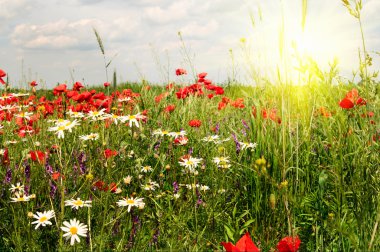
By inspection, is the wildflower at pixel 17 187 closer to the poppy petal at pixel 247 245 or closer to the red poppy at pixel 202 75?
the poppy petal at pixel 247 245

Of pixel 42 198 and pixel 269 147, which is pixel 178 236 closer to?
pixel 269 147

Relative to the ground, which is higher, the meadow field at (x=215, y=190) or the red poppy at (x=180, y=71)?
the red poppy at (x=180, y=71)

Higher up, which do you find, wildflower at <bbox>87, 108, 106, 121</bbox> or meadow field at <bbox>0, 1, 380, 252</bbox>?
wildflower at <bbox>87, 108, 106, 121</bbox>

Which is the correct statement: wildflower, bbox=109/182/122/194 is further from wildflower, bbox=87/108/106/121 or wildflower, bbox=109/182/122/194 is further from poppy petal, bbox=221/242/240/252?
poppy petal, bbox=221/242/240/252

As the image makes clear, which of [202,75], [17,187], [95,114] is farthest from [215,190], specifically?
[202,75]

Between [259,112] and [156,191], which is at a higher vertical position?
[259,112]

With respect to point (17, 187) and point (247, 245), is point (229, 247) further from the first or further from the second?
point (17, 187)

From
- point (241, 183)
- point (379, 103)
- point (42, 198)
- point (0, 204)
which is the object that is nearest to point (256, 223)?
point (241, 183)

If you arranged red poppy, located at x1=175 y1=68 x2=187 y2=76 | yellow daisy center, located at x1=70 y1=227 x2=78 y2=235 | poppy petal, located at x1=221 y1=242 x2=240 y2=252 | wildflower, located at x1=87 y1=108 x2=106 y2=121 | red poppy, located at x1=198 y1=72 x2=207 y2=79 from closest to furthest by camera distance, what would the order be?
poppy petal, located at x1=221 y1=242 x2=240 y2=252, yellow daisy center, located at x1=70 y1=227 x2=78 y2=235, wildflower, located at x1=87 y1=108 x2=106 y2=121, red poppy, located at x1=198 y1=72 x2=207 y2=79, red poppy, located at x1=175 y1=68 x2=187 y2=76

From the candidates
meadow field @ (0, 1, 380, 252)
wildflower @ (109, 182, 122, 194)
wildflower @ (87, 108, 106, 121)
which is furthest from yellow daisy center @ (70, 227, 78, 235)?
wildflower @ (87, 108, 106, 121)

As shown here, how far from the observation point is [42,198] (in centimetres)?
270

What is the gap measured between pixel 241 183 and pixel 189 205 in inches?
14.8

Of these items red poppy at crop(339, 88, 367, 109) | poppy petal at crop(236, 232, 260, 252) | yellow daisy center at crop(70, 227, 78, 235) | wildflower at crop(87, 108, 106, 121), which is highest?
red poppy at crop(339, 88, 367, 109)

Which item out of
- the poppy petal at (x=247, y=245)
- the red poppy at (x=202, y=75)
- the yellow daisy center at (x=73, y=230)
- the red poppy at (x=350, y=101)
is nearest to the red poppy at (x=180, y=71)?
the red poppy at (x=202, y=75)
